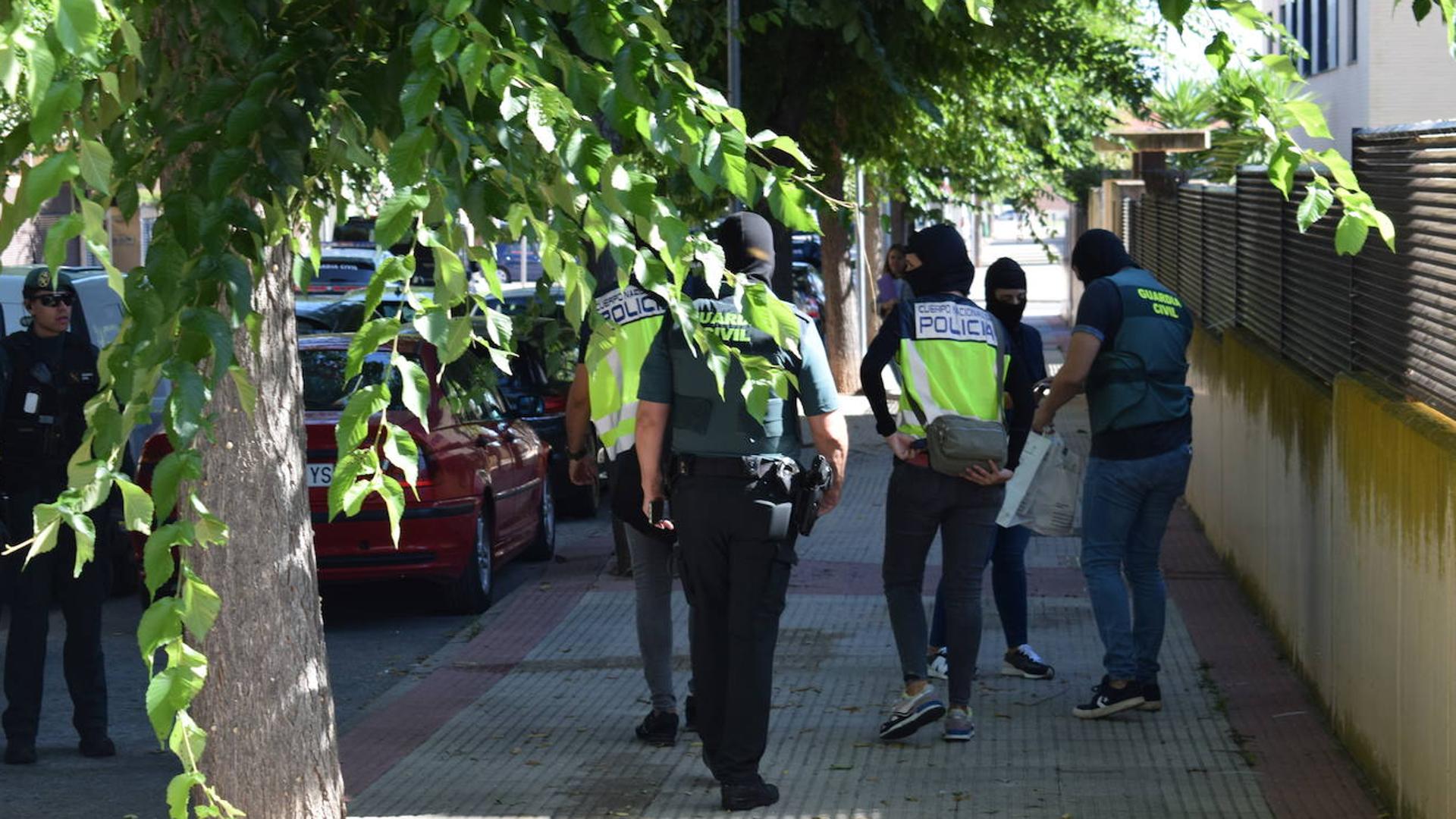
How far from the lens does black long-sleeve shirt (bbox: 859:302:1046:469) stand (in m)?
7.12

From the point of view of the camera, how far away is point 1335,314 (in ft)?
26.5

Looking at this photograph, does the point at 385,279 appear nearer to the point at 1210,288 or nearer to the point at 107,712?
the point at 107,712

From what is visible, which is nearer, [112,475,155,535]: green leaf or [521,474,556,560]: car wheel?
[112,475,155,535]: green leaf

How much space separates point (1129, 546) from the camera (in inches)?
308

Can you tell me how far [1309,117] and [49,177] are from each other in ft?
8.02

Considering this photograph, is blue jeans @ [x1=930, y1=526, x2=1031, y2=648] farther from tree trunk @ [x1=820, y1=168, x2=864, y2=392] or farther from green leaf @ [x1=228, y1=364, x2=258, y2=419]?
tree trunk @ [x1=820, y1=168, x2=864, y2=392]

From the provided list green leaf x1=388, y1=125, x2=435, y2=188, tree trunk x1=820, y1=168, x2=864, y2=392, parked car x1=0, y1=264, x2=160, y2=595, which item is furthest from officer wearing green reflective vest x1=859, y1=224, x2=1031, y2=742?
tree trunk x1=820, y1=168, x2=864, y2=392

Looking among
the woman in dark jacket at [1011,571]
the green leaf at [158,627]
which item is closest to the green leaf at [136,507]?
the green leaf at [158,627]

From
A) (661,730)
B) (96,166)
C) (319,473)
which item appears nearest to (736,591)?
(661,730)

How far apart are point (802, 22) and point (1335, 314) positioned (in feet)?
18.7

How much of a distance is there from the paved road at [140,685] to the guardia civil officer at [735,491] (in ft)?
6.82

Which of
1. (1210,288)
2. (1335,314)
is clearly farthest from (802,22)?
(1335,314)

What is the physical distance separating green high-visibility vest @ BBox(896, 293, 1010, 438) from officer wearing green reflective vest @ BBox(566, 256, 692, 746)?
0.96m

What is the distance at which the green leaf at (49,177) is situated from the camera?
2977 millimetres
